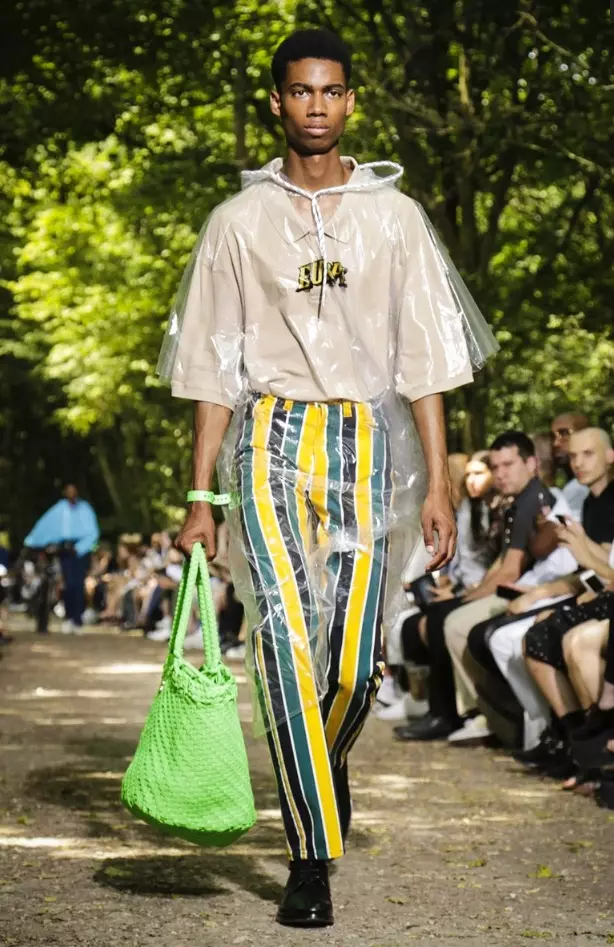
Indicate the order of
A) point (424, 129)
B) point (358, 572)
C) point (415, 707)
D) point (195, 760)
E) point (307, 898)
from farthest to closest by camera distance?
point (424, 129) → point (415, 707) → point (358, 572) → point (307, 898) → point (195, 760)

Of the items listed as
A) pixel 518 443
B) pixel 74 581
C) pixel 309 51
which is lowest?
pixel 74 581

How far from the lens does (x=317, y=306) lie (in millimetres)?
5504

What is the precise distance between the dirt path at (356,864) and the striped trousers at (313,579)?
1.29 feet

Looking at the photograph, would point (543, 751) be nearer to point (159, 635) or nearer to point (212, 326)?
point (212, 326)

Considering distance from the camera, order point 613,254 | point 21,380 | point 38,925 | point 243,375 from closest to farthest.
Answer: point 38,925, point 243,375, point 613,254, point 21,380

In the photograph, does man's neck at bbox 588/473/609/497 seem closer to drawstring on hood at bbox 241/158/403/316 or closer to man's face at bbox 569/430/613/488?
man's face at bbox 569/430/613/488

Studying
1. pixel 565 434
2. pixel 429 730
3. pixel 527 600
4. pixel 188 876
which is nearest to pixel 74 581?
pixel 565 434

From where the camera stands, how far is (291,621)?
5.39 m

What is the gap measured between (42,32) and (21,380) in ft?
95.1

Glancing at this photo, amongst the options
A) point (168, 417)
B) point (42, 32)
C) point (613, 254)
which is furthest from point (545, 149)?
point (168, 417)

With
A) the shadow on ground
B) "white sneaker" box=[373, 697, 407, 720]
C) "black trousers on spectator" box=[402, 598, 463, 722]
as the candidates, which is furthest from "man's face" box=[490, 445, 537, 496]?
the shadow on ground

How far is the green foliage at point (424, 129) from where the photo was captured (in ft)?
53.8

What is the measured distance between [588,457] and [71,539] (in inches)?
738

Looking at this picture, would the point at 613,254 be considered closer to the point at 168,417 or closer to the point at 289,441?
the point at 289,441
